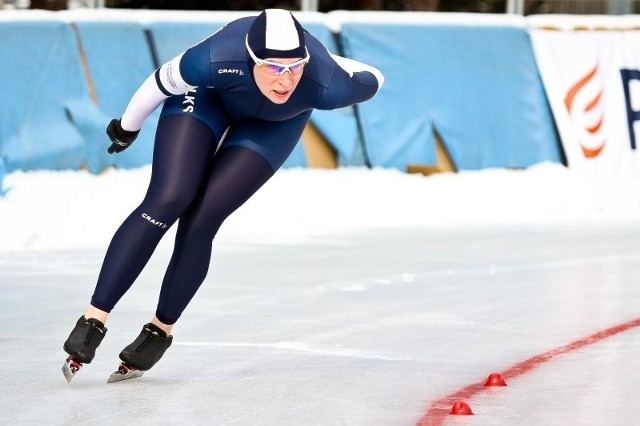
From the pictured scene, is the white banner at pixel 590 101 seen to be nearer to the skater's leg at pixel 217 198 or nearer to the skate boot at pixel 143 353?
the skater's leg at pixel 217 198

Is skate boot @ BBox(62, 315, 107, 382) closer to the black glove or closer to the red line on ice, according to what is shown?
the black glove

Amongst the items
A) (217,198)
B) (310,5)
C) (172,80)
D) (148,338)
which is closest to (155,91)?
(172,80)

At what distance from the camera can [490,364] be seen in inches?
212

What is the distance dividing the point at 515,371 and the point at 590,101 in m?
7.88

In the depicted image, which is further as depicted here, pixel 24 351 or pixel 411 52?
pixel 411 52

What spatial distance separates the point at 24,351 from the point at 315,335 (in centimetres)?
116

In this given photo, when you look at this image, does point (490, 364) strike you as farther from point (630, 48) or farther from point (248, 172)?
point (630, 48)

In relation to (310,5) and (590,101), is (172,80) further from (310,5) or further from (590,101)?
(590,101)

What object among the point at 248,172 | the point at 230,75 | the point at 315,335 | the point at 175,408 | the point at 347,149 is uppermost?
the point at 230,75

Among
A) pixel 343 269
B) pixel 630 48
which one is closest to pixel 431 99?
pixel 630 48

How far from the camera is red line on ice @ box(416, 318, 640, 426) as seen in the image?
4.38 meters

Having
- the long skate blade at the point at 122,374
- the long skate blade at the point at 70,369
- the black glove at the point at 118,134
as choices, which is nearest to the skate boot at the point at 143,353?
the long skate blade at the point at 122,374

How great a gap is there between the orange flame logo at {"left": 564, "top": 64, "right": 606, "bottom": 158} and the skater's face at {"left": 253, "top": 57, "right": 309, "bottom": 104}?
824cm

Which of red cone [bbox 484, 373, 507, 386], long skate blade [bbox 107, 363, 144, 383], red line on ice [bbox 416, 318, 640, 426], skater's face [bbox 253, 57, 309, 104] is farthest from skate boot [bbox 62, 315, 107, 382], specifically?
red cone [bbox 484, 373, 507, 386]
